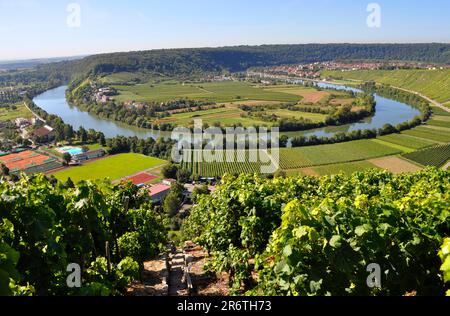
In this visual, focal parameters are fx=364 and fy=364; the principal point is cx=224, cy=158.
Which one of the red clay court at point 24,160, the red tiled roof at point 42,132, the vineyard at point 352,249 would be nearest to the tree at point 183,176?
the red clay court at point 24,160

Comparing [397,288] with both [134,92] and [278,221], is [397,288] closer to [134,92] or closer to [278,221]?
[278,221]

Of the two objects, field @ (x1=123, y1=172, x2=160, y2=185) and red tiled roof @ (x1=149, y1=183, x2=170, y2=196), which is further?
field @ (x1=123, y1=172, x2=160, y2=185)

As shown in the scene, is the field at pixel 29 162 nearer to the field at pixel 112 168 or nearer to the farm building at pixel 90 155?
the farm building at pixel 90 155

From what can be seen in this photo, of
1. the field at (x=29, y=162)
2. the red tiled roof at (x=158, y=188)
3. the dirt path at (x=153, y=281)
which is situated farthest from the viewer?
the field at (x=29, y=162)

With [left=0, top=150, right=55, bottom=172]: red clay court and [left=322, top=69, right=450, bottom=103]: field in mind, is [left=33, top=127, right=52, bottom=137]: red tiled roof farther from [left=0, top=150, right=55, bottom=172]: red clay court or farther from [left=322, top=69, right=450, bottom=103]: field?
[left=322, top=69, right=450, bottom=103]: field

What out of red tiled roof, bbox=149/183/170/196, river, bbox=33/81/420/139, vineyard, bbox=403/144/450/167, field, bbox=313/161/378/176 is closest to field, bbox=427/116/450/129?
river, bbox=33/81/420/139

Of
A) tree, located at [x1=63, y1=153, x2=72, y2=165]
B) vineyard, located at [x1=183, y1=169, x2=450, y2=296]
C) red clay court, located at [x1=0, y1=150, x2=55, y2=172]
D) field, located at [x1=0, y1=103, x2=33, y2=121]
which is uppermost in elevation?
vineyard, located at [x1=183, y1=169, x2=450, y2=296]
